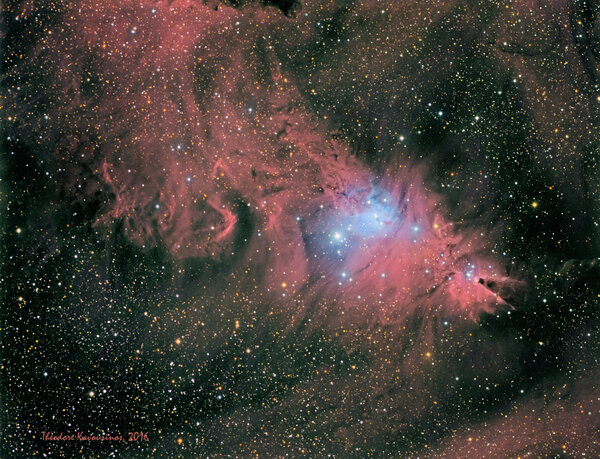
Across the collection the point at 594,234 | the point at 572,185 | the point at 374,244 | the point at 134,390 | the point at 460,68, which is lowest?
the point at 134,390

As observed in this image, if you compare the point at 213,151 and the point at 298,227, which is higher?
the point at 213,151

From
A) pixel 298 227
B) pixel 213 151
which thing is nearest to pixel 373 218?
pixel 298 227

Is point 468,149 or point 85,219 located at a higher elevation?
point 468,149

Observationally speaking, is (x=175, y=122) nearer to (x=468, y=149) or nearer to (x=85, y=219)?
(x=85, y=219)

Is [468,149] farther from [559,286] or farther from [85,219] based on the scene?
[85,219]

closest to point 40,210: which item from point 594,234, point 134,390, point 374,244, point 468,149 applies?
point 134,390

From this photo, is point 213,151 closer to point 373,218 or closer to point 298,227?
point 298,227
